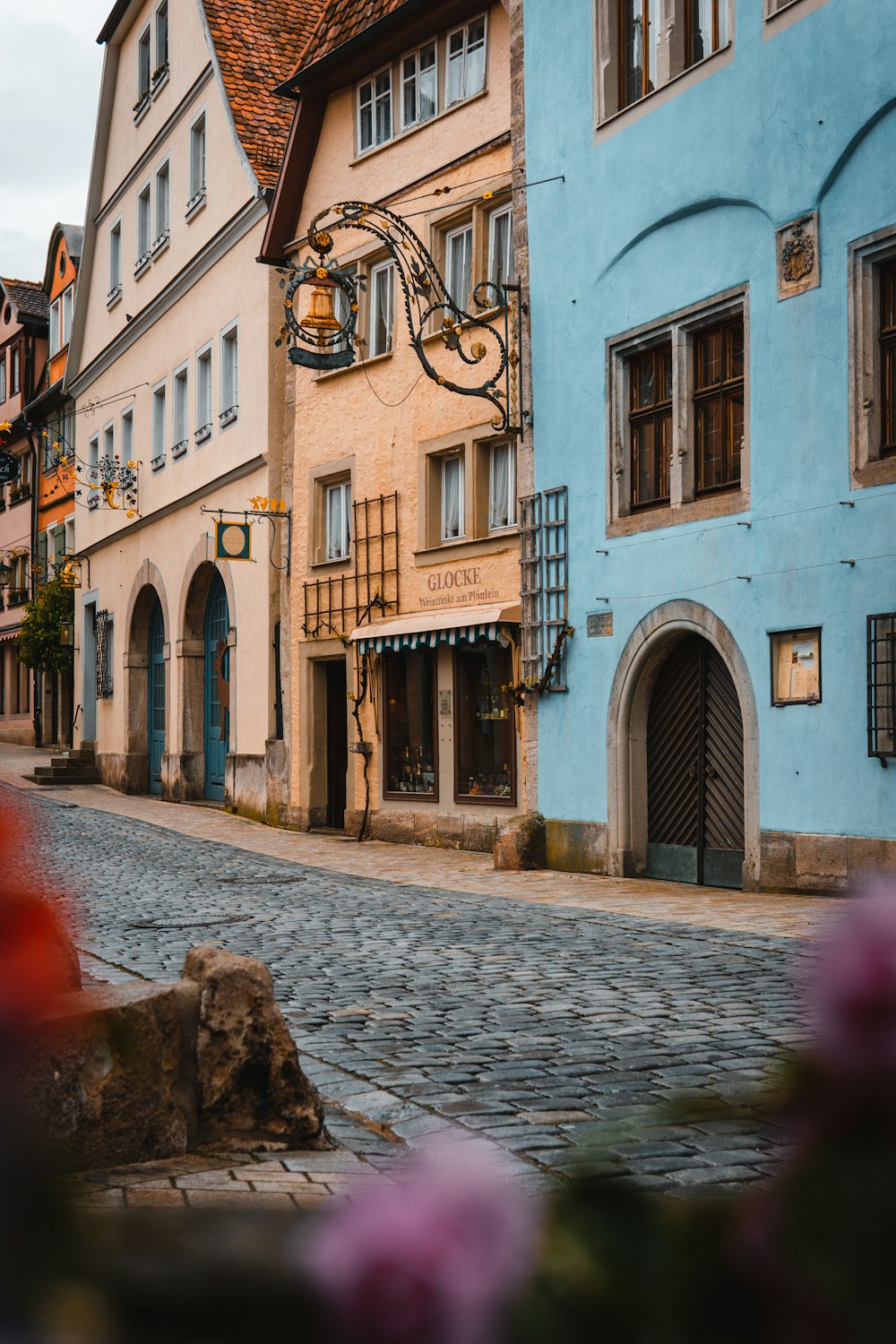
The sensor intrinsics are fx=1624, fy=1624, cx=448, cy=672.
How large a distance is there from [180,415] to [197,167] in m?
→ 3.96

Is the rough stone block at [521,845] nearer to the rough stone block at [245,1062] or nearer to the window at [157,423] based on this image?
the rough stone block at [245,1062]

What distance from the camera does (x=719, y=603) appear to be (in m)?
13.2

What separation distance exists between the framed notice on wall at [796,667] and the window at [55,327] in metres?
29.1

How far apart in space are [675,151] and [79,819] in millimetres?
11630

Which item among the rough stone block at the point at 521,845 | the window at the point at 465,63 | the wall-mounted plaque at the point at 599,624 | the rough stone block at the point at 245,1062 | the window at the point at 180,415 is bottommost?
the rough stone block at the point at 521,845

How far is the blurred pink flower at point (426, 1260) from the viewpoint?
0.44m

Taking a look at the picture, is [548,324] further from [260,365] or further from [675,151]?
[260,365]

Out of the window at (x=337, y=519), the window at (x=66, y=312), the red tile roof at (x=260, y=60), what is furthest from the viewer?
the window at (x=66, y=312)

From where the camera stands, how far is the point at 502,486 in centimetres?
1717

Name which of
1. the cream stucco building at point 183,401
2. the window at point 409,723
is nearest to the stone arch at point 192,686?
the cream stucco building at point 183,401

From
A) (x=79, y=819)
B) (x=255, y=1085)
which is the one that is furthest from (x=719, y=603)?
(x=79, y=819)

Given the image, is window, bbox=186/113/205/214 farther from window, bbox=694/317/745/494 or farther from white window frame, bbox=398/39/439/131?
window, bbox=694/317/745/494

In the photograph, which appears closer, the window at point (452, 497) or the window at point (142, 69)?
the window at point (452, 497)

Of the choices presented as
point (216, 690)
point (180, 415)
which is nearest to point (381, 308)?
point (216, 690)
